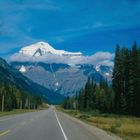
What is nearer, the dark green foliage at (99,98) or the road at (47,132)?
the road at (47,132)

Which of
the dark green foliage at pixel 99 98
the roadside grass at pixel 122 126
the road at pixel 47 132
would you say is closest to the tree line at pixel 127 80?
the dark green foliage at pixel 99 98

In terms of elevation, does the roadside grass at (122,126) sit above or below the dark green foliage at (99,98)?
below

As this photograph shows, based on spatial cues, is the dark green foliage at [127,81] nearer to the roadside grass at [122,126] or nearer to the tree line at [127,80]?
the tree line at [127,80]

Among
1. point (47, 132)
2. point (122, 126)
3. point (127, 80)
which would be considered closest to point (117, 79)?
point (127, 80)

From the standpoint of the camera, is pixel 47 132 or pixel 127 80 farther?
pixel 127 80

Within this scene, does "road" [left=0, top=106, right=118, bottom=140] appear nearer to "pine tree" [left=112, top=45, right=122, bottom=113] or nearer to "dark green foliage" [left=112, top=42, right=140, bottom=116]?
"dark green foliage" [left=112, top=42, right=140, bottom=116]

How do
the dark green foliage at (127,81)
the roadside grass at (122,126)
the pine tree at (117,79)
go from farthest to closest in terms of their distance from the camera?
1. the pine tree at (117,79)
2. the dark green foliage at (127,81)
3. the roadside grass at (122,126)

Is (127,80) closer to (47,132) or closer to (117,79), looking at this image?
(117,79)

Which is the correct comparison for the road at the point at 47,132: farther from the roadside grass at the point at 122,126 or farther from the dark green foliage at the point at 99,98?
the dark green foliage at the point at 99,98

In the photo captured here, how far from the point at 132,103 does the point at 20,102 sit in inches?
4181

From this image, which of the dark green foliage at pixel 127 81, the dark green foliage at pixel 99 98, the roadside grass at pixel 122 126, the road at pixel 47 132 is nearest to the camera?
the road at pixel 47 132

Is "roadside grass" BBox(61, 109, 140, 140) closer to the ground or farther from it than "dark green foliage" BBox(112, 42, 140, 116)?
closer to the ground

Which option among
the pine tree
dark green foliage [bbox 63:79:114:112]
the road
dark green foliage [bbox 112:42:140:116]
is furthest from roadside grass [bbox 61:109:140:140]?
dark green foliage [bbox 63:79:114:112]

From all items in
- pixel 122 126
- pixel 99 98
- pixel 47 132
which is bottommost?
pixel 47 132
